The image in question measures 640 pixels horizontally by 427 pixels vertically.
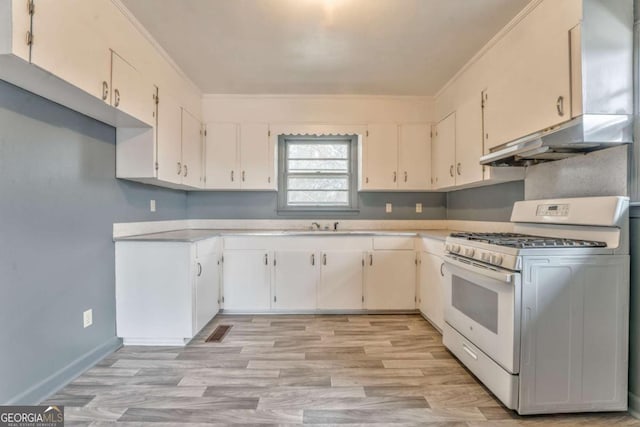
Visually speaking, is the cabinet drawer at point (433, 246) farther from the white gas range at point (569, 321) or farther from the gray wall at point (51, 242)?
the gray wall at point (51, 242)

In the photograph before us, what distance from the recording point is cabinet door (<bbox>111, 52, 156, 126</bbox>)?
2.14 meters

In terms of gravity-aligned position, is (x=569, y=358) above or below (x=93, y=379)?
above

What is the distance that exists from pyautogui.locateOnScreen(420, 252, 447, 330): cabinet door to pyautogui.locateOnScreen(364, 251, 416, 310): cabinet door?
0.13 m

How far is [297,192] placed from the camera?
4.16 meters

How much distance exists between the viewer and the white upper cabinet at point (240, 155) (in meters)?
3.81

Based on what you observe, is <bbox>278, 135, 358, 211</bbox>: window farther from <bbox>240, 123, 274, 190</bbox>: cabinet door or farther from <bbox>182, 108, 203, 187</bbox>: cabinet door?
<bbox>182, 108, 203, 187</bbox>: cabinet door

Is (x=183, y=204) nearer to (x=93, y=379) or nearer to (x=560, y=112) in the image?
(x=93, y=379)

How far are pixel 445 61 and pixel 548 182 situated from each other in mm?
1469

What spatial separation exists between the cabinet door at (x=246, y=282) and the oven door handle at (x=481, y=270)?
6.10 ft

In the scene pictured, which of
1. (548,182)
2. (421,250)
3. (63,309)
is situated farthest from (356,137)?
(63,309)

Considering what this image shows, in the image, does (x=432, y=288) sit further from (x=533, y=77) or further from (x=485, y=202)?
(x=533, y=77)

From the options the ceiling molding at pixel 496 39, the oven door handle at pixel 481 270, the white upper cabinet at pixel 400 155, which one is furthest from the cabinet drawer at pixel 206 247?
the ceiling molding at pixel 496 39

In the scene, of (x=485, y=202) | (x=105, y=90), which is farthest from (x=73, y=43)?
(x=485, y=202)

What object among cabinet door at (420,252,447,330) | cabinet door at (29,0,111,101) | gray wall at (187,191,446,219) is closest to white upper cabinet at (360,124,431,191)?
gray wall at (187,191,446,219)
